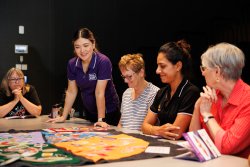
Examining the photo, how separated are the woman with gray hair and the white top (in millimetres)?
738

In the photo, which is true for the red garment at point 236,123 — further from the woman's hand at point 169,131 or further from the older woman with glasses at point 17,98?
the older woman with glasses at point 17,98

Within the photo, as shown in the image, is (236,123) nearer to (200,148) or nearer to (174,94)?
(200,148)

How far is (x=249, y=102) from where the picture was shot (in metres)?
1.70

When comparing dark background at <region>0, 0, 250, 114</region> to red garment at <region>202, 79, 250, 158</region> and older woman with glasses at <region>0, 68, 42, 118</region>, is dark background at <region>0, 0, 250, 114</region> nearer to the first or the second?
older woman with glasses at <region>0, 68, 42, 118</region>

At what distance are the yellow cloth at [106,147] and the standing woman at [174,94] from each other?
11.6 inches

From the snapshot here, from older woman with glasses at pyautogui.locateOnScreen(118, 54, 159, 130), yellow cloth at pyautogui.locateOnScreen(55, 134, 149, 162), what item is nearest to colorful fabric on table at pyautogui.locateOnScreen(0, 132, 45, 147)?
yellow cloth at pyautogui.locateOnScreen(55, 134, 149, 162)

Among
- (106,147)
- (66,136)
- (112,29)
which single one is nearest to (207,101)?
(106,147)

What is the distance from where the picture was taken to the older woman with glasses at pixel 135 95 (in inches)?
104

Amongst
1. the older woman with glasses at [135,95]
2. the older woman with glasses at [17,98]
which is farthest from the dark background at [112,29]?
the older woman with glasses at [135,95]

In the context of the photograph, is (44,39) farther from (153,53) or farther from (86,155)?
(86,155)

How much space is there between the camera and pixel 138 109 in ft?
8.66

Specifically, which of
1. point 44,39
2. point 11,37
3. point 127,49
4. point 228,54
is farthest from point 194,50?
point 228,54

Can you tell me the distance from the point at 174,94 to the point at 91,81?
33.6 inches

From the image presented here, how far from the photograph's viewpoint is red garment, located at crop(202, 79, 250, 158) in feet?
5.30
